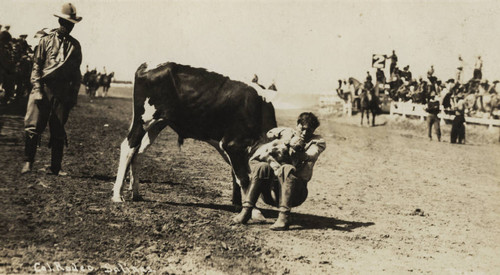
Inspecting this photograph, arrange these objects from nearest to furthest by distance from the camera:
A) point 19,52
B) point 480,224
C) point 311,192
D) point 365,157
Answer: point 480,224 → point 311,192 → point 365,157 → point 19,52

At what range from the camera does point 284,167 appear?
5.84m

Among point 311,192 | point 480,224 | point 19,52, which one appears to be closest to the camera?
point 480,224

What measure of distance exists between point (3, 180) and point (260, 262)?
3799 millimetres

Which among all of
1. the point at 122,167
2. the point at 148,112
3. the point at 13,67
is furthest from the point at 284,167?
the point at 13,67

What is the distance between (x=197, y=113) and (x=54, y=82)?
7.00ft

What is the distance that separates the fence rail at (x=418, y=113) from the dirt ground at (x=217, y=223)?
11.1 m

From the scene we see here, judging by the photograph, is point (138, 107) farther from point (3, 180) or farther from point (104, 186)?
point (3, 180)

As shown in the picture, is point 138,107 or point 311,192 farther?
point 311,192

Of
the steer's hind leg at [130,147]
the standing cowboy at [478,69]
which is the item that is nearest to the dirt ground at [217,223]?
the steer's hind leg at [130,147]

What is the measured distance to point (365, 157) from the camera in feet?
46.3

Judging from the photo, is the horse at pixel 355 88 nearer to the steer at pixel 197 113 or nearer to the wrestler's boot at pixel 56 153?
the wrestler's boot at pixel 56 153

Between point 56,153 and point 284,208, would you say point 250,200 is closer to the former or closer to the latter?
point 284,208

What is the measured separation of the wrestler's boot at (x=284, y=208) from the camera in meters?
5.80

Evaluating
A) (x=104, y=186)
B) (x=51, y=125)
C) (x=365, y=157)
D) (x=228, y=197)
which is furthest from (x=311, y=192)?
(x=365, y=157)
